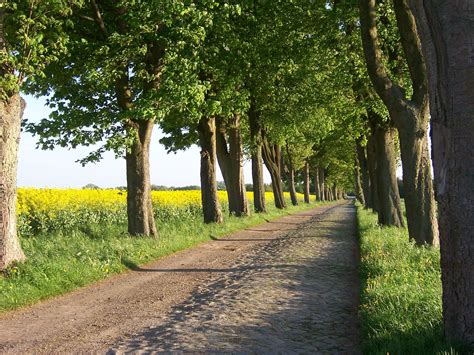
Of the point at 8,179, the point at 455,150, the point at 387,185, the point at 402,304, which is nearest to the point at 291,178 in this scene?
the point at 387,185

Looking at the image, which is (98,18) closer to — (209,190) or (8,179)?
(8,179)

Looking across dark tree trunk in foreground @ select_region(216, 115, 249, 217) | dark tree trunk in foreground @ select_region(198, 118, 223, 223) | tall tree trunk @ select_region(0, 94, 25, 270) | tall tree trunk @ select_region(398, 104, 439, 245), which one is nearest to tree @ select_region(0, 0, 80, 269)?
tall tree trunk @ select_region(0, 94, 25, 270)

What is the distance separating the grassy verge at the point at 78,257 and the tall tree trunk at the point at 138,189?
462mm

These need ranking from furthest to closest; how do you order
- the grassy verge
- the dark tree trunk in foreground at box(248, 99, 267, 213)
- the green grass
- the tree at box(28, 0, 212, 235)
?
the dark tree trunk in foreground at box(248, 99, 267, 213) < the tree at box(28, 0, 212, 235) < the grassy verge < the green grass

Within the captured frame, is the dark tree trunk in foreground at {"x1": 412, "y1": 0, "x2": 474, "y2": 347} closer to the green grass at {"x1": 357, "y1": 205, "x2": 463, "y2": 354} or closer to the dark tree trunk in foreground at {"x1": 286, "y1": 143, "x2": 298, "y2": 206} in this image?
the green grass at {"x1": 357, "y1": 205, "x2": 463, "y2": 354}

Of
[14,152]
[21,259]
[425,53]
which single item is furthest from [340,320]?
[14,152]

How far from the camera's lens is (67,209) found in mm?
16938

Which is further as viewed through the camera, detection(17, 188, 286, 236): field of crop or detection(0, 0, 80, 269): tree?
detection(17, 188, 286, 236): field of crop

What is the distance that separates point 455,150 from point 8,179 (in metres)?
8.11

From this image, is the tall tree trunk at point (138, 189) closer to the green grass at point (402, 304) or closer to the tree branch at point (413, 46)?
the green grass at point (402, 304)

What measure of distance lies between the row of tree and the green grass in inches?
18.8

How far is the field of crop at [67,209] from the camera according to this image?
15.7 meters

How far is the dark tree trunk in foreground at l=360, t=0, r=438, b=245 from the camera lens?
36.2ft

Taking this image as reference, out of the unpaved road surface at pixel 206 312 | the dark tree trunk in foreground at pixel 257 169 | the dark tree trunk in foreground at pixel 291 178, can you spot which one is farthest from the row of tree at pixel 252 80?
the dark tree trunk in foreground at pixel 291 178
